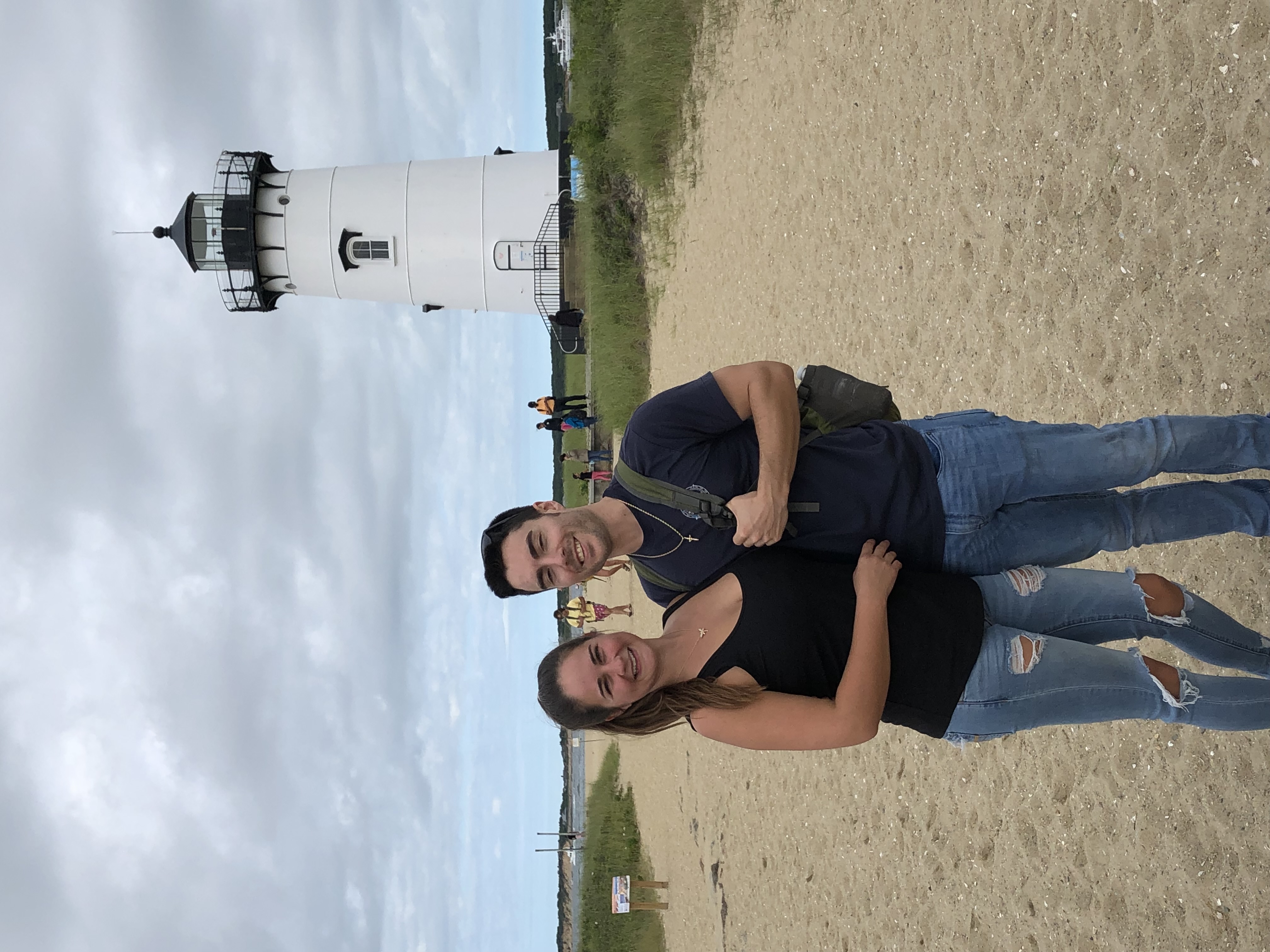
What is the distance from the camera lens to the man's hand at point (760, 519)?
2195 millimetres

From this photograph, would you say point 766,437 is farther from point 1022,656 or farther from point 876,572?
point 1022,656

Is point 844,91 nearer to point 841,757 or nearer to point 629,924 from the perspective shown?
point 841,757

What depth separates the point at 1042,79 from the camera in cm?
429

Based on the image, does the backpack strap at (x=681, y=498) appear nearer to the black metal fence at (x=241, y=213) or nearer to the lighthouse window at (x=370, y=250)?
the lighthouse window at (x=370, y=250)

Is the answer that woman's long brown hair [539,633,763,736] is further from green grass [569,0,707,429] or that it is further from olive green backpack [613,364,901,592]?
green grass [569,0,707,429]

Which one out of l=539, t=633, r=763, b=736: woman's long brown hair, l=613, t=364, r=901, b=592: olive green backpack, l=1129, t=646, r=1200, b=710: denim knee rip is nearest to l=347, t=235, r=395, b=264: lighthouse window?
l=613, t=364, r=901, b=592: olive green backpack

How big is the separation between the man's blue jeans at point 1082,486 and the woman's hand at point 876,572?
265mm

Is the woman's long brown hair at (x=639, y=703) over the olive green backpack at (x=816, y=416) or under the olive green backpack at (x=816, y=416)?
under

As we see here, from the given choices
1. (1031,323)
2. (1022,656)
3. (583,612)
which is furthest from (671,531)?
(583,612)

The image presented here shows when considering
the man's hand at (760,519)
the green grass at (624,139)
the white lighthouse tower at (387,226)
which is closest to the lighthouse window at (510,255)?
the white lighthouse tower at (387,226)

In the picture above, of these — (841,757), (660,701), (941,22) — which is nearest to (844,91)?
(941,22)

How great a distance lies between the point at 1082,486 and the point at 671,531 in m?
1.15

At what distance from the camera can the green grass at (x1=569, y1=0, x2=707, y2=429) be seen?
1045 cm

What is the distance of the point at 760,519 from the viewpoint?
2.20 m
